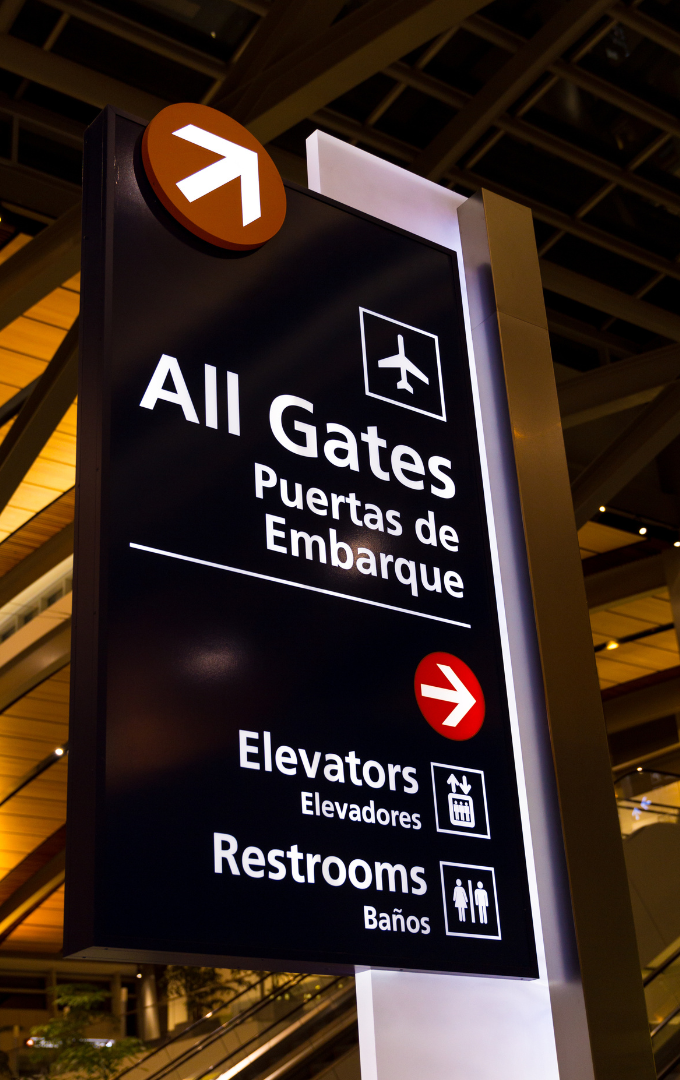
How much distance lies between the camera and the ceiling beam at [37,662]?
1962 cm

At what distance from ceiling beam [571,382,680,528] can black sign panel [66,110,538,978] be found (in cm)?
1314

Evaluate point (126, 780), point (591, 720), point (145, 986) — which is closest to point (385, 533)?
point (591, 720)

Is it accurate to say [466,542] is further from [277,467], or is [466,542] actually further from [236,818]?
[236,818]

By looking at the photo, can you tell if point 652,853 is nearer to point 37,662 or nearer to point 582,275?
point 582,275

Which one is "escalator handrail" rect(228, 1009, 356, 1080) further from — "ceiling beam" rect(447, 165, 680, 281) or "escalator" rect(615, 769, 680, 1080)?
"ceiling beam" rect(447, 165, 680, 281)

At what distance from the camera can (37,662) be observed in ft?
65.5

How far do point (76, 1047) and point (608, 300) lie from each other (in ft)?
47.5

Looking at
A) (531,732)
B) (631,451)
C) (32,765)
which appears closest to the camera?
(531,732)

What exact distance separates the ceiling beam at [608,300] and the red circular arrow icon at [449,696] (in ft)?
41.6

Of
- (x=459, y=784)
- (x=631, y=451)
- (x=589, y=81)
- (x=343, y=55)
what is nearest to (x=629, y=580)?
(x=631, y=451)

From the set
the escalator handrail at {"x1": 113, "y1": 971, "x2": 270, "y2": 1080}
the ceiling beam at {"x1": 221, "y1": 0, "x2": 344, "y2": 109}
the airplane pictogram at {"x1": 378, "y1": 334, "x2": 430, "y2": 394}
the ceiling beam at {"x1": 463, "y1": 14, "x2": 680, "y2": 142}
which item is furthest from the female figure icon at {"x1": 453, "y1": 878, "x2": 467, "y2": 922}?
the escalator handrail at {"x1": 113, "y1": 971, "x2": 270, "y2": 1080}

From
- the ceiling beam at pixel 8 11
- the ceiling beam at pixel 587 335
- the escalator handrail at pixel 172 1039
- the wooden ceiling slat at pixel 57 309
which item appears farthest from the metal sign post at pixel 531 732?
the escalator handrail at pixel 172 1039

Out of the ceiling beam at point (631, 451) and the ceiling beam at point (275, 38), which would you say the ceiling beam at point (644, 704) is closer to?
the ceiling beam at point (631, 451)

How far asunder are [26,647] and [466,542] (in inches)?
693
